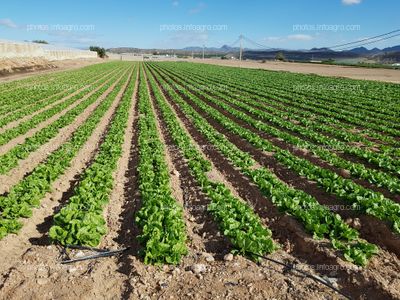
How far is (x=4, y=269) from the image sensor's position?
6234 mm

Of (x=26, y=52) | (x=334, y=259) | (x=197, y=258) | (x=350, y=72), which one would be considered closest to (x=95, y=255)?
(x=197, y=258)

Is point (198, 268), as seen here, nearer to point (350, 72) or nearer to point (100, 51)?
point (350, 72)

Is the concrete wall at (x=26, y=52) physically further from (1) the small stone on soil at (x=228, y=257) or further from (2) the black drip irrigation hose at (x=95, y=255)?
(1) the small stone on soil at (x=228, y=257)

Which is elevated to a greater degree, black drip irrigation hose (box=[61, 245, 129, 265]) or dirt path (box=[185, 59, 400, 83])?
black drip irrigation hose (box=[61, 245, 129, 265])

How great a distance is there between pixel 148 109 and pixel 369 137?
12.6 m

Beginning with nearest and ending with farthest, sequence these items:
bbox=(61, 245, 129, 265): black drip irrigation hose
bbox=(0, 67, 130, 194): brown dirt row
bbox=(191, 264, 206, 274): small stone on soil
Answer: bbox=(191, 264, 206, 274): small stone on soil < bbox=(61, 245, 129, 265): black drip irrigation hose < bbox=(0, 67, 130, 194): brown dirt row

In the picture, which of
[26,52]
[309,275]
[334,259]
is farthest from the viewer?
[26,52]

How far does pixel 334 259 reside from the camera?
21.4 ft

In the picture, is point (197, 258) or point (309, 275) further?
point (197, 258)

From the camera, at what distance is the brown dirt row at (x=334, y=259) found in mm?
5812

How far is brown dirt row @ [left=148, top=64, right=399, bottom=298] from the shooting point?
5.81 meters

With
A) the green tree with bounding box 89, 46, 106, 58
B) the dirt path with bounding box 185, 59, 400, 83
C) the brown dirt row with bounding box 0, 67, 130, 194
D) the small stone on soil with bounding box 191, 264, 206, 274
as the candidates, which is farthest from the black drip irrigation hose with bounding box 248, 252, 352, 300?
the green tree with bounding box 89, 46, 106, 58

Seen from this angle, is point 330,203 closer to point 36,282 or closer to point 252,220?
point 252,220

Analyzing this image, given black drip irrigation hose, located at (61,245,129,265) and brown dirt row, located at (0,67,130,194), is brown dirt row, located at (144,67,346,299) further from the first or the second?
brown dirt row, located at (0,67,130,194)
